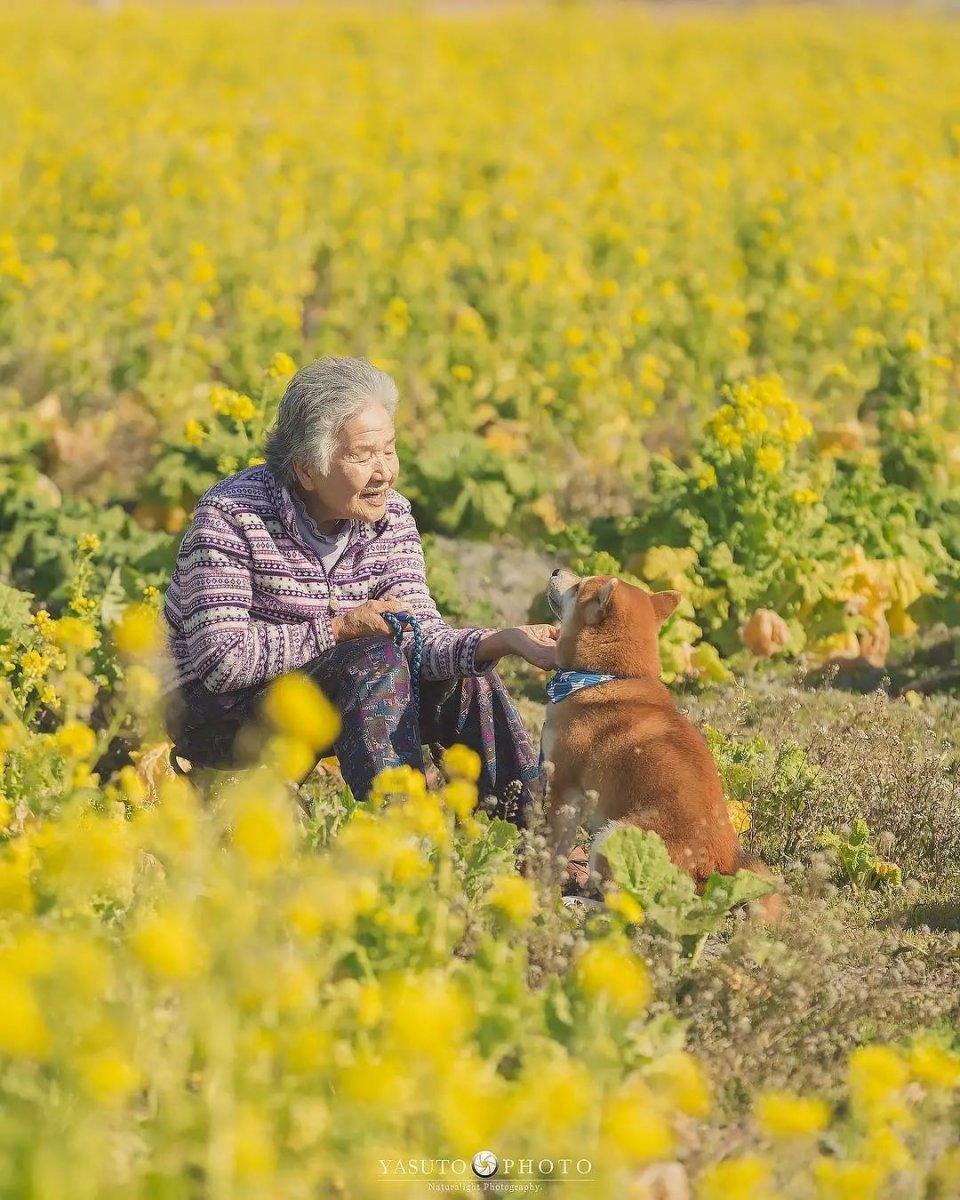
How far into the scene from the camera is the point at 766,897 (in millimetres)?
4008

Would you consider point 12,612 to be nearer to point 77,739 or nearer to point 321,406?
point 321,406

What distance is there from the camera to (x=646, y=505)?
6984 mm

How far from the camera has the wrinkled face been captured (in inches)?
173

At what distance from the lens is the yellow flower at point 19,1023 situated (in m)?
2.06

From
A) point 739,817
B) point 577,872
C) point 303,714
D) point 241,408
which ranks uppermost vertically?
point 241,408

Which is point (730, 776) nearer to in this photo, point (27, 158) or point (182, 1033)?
point (182, 1033)

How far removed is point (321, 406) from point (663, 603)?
1068mm

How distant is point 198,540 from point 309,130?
7498mm

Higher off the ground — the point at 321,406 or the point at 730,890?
the point at 321,406

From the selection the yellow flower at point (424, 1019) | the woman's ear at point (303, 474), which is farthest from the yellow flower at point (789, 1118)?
the woman's ear at point (303, 474)

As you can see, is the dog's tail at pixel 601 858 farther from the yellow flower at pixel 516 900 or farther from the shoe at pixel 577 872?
the yellow flower at pixel 516 900

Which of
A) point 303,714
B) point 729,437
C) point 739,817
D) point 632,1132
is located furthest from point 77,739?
point 729,437

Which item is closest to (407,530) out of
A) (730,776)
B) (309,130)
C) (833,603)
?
(730,776)

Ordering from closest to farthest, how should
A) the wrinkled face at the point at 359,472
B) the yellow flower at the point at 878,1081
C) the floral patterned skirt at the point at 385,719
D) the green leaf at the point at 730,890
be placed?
1. the yellow flower at the point at 878,1081
2. the green leaf at the point at 730,890
3. the floral patterned skirt at the point at 385,719
4. the wrinkled face at the point at 359,472
